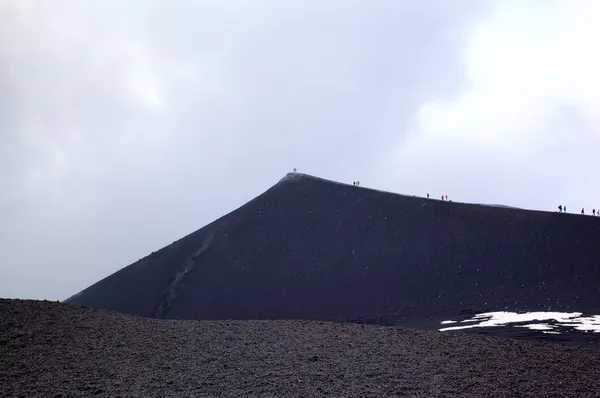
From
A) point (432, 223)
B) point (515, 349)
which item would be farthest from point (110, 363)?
point (432, 223)

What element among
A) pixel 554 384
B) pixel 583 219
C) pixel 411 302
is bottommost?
pixel 554 384

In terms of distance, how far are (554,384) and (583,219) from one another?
43.8ft

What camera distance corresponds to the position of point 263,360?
42.9 feet

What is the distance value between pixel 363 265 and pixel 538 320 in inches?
286

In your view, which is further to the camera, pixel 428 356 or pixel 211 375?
pixel 428 356

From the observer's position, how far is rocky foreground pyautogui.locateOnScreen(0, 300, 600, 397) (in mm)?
11320

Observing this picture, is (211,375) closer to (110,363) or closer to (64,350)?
(110,363)

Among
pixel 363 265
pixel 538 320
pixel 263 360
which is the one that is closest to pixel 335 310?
pixel 363 265

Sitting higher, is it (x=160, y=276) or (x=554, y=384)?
(x=160, y=276)

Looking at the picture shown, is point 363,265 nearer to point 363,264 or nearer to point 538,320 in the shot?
point 363,264

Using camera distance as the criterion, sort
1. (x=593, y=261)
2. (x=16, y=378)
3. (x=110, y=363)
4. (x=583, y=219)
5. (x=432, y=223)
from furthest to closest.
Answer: (x=432, y=223)
(x=583, y=219)
(x=593, y=261)
(x=110, y=363)
(x=16, y=378)

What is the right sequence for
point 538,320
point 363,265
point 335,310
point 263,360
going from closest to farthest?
point 263,360, point 538,320, point 335,310, point 363,265

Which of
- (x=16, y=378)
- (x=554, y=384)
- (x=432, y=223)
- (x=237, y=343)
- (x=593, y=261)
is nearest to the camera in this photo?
(x=554, y=384)

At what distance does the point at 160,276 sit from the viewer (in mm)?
25781
